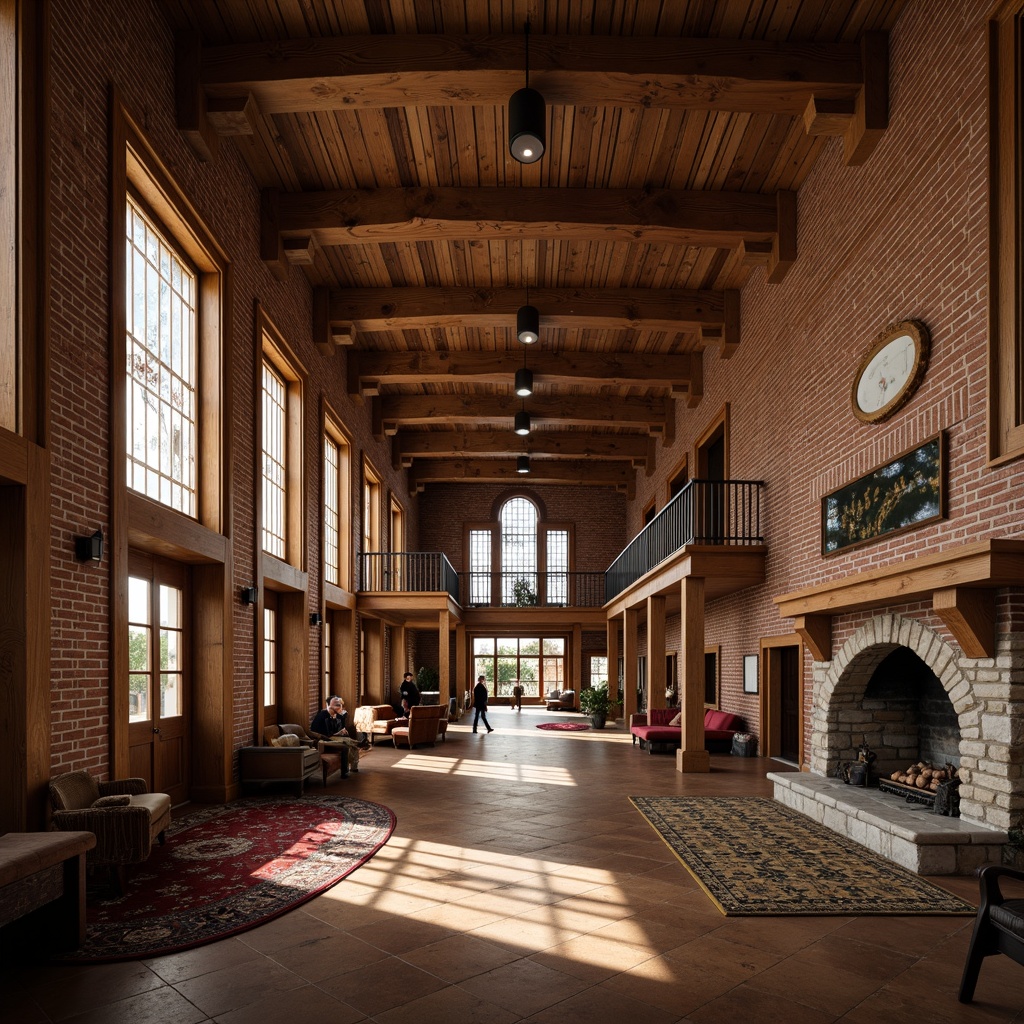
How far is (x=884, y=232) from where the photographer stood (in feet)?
24.0

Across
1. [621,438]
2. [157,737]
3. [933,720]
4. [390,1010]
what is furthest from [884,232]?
[621,438]

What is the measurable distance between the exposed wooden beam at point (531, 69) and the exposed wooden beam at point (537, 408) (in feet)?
31.5

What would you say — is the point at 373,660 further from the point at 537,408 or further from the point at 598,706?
the point at 537,408

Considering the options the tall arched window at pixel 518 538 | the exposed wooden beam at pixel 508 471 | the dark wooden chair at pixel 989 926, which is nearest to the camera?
the dark wooden chair at pixel 989 926

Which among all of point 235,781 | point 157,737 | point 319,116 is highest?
point 319,116

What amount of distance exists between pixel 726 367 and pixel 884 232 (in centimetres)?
569

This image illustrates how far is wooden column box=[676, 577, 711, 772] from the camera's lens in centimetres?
1031

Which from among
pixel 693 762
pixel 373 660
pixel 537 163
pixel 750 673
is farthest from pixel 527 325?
pixel 373 660

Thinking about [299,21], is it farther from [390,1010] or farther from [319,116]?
[390,1010]

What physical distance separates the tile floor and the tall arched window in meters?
18.2

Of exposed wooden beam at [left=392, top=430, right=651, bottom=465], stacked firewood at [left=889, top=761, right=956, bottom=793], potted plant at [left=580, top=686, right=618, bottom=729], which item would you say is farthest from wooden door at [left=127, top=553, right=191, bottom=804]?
exposed wooden beam at [left=392, top=430, right=651, bottom=465]

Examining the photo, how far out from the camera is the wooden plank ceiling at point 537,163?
696 cm

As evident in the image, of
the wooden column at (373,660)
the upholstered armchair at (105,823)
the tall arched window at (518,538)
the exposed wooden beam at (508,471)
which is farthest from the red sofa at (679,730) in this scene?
the tall arched window at (518,538)

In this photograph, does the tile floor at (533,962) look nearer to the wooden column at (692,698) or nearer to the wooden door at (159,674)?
the wooden door at (159,674)
